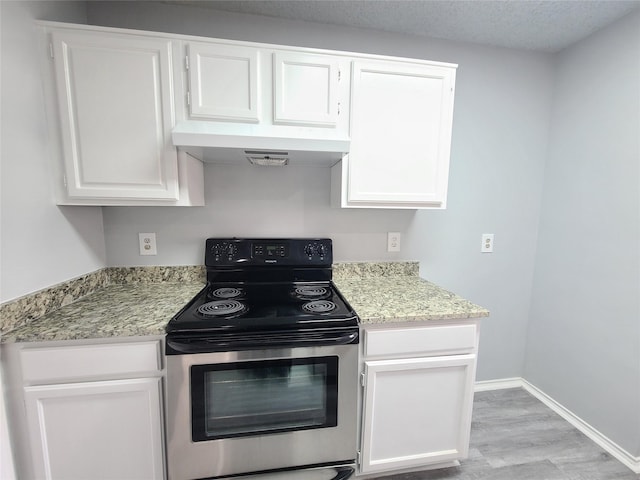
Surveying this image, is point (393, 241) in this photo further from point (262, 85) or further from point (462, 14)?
point (462, 14)

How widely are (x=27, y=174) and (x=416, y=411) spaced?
1.99 metres

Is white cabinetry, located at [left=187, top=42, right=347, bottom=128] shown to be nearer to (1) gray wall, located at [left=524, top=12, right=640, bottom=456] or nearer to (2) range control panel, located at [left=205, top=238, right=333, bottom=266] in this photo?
(2) range control panel, located at [left=205, top=238, right=333, bottom=266]

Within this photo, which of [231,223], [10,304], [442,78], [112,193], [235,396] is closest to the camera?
[10,304]

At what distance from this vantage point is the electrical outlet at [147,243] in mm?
1630

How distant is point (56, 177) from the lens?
1257 millimetres

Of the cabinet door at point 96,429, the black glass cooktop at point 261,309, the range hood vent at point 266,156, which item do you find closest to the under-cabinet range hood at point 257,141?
the range hood vent at point 266,156

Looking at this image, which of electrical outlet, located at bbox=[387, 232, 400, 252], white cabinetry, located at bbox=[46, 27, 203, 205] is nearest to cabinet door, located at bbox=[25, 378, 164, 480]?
white cabinetry, located at bbox=[46, 27, 203, 205]

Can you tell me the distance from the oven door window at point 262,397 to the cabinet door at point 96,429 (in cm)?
19

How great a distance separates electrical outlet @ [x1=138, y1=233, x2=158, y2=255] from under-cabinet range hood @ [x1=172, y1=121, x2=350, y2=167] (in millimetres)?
597

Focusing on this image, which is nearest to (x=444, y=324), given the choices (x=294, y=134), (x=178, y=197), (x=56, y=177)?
(x=294, y=134)

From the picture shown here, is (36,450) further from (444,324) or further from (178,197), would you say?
(444,324)

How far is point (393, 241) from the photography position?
6.15 ft

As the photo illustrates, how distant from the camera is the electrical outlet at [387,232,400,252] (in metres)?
1.87

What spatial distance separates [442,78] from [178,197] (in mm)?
1478
